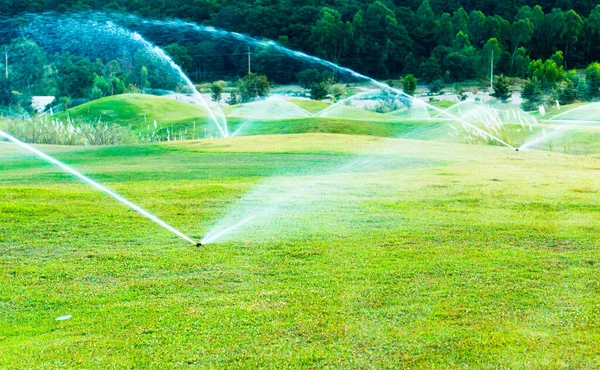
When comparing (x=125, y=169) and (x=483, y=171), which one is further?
(x=125, y=169)

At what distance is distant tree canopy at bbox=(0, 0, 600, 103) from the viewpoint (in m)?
49.0

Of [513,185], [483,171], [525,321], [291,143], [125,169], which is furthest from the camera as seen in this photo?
[291,143]

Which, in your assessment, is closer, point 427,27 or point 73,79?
point 73,79

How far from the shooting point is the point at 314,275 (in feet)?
22.0

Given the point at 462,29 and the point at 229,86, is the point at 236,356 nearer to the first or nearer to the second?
the point at 229,86

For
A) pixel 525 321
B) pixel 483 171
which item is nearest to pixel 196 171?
pixel 483 171

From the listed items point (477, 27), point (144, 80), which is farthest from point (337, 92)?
point (477, 27)

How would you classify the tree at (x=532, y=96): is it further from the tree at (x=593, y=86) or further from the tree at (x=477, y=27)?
the tree at (x=477, y=27)

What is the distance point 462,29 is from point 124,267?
49893 millimetres

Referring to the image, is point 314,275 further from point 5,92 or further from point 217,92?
point 5,92

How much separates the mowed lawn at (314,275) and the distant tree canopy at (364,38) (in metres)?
36.0

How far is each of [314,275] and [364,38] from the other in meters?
47.2

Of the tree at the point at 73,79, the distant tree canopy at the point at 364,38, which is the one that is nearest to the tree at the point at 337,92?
the distant tree canopy at the point at 364,38

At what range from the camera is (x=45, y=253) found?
24.7 feet
